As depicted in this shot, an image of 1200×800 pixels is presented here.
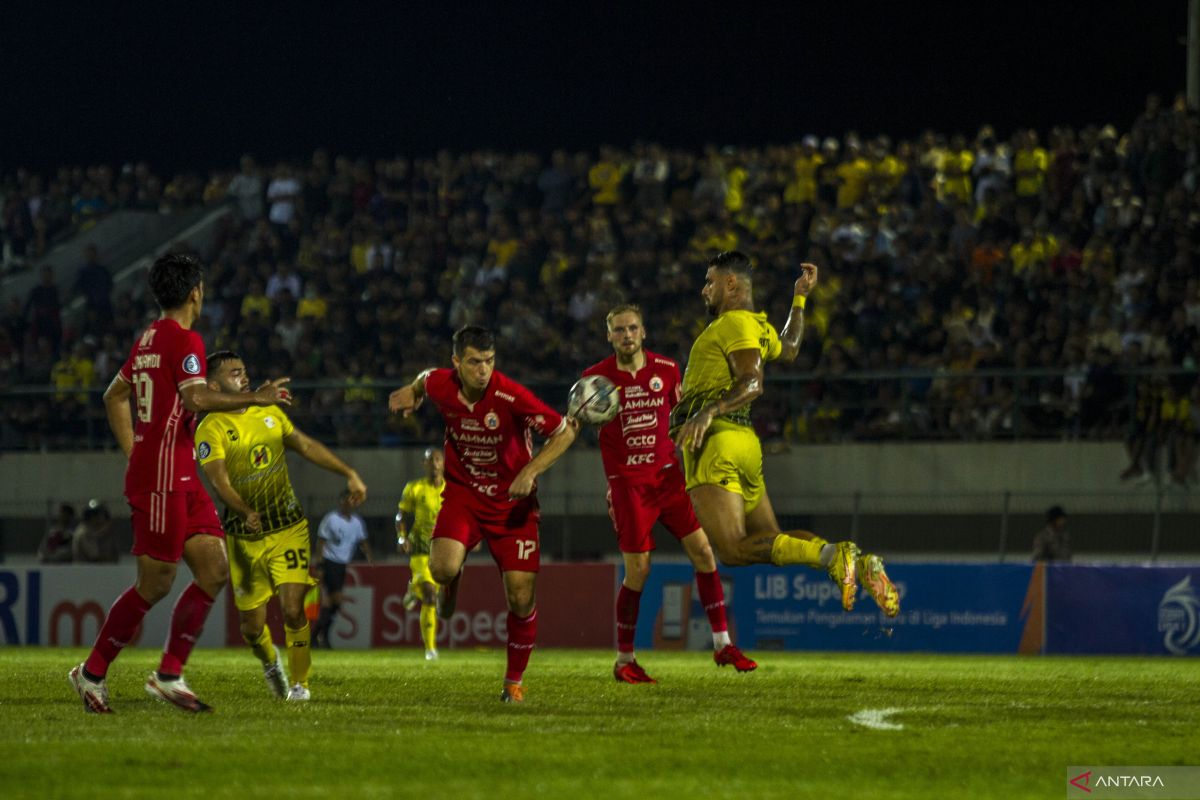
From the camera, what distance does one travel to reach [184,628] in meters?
10.3

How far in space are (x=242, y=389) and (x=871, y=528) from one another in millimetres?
14285

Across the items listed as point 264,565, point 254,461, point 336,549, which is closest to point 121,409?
point 254,461

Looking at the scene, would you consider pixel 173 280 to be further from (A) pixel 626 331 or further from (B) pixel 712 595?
(B) pixel 712 595

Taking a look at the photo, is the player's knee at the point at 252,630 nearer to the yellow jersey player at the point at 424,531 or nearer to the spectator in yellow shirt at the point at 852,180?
the yellow jersey player at the point at 424,531

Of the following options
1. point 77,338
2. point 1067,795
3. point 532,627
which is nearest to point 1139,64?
point 77,338

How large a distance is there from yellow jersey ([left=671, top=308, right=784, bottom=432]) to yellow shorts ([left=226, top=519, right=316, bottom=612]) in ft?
9.38

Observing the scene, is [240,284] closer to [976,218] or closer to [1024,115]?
[976,218]

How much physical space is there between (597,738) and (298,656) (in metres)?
3.46

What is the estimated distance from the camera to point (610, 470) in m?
13.3

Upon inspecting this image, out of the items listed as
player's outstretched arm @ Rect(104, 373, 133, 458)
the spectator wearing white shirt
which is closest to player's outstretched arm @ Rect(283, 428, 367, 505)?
player's outstretched arm @ Rect(104, 373, 133, 458)

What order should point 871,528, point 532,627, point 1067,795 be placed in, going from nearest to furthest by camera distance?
1. point 1067,795
2. point 532,627
3. point 871,528

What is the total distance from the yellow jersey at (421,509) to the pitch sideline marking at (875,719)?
10239 millimetres

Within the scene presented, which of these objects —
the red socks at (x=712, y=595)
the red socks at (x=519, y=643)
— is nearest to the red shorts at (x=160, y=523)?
the red socks at (x=519, y=643)

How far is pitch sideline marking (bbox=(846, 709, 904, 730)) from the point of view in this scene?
29.9 ft
